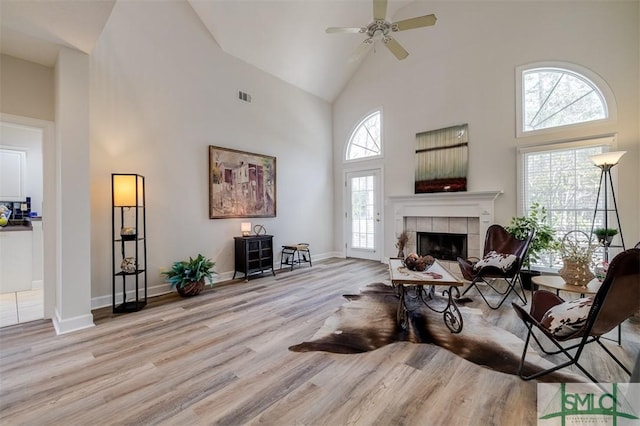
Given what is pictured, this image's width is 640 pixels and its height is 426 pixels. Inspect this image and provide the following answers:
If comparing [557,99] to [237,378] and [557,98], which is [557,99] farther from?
[237,378]

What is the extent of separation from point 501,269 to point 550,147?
2292 millimetres

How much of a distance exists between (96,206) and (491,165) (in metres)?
6.10

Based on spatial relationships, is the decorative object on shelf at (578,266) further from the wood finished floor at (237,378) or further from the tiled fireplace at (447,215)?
the tiled fireplace at (447,215)

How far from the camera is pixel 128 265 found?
3480 millimetres

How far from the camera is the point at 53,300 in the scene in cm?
317

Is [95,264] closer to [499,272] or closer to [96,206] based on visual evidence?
[96,206]

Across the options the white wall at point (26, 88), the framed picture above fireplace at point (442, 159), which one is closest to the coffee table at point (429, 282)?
the framed picture above fireplace at point (442, 159)

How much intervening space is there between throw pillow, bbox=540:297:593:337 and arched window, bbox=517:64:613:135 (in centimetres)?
359

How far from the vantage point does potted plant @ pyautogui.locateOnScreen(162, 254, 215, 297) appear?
386 cm

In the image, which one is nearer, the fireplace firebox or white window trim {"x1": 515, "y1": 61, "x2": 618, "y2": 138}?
white window trim {"x1": 515, "y1": 61, "x2": 618, "y2": 138}

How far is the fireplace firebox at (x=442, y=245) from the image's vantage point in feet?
17.2

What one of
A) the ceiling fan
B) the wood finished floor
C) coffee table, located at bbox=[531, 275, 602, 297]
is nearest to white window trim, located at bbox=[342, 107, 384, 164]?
the ceiling fan

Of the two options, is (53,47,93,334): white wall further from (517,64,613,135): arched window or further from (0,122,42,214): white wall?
(517,64,613,135): arched window

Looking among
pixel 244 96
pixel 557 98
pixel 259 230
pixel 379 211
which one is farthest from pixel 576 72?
pixel 259 230
